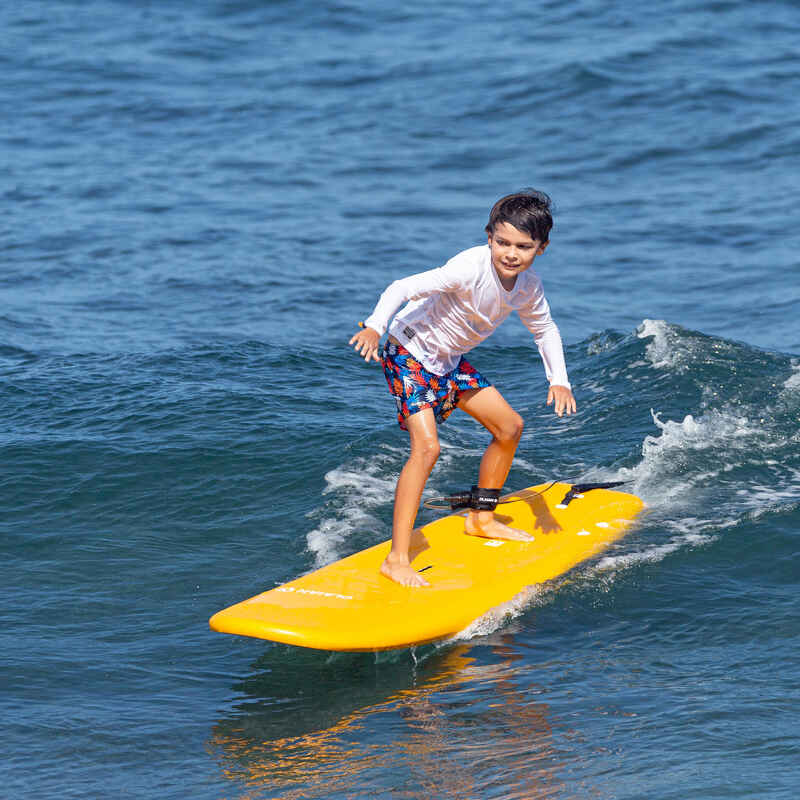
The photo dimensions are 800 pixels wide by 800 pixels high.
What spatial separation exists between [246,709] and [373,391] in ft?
17.6

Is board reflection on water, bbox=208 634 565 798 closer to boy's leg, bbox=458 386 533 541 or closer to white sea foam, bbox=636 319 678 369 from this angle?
boy's leg, bbox=458 386 533 541

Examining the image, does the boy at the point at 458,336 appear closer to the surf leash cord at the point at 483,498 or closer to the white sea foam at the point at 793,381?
the surf leash cord at the point at 483,498

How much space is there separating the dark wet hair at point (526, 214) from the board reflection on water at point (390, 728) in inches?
84.5

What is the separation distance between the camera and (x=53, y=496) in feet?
26.9

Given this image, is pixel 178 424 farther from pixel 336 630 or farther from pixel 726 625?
pixel 726 625

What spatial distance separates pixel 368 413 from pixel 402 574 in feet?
12.1

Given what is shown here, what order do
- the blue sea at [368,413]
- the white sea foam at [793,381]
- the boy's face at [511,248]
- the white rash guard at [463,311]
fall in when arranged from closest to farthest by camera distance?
1. the blue sea at [368,413]
2. the boy's face at [511,248]
3. the white rash guard at [463,311]
4. the white sea foam at [793,381]

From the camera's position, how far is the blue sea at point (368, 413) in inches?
210

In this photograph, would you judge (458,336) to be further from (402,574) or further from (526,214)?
(402,574)

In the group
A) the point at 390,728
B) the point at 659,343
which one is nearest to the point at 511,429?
the point at 390,728

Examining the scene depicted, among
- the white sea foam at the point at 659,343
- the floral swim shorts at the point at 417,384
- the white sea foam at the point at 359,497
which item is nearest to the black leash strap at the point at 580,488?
the white sea foam at the point at 359,497

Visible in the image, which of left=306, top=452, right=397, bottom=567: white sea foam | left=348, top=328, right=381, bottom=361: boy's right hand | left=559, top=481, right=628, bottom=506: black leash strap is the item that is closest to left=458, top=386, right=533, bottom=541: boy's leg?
left=559, top=481, right=628, bottom=506: black leash strap

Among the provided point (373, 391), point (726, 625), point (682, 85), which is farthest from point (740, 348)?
point (682, 85)

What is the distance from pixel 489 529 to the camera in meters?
7.15
